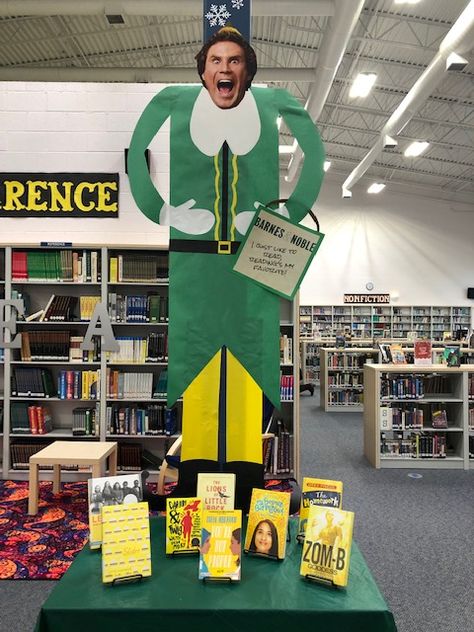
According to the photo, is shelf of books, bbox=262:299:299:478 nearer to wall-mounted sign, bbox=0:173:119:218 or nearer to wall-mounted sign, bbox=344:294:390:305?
wall-mounted sign, bbox=0:173:119:218

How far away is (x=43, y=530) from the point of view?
370 centimetres

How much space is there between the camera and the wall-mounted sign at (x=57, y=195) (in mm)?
4992

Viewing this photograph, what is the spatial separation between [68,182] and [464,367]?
15.0 ft

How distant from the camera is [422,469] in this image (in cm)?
546

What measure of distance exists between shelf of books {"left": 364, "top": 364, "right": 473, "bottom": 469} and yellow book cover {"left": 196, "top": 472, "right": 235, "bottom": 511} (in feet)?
14.5

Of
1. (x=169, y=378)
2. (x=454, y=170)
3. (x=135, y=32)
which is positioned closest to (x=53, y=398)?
(x=169, y=378)

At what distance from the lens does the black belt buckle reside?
1.54 meters

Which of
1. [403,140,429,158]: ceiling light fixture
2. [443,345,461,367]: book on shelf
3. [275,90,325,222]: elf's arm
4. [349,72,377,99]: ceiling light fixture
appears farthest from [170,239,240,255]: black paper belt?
[403,140,429,158]: ceiling light fixture

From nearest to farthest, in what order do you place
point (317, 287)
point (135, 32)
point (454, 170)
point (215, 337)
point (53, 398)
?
1. point (215, 337)
2. point (53, 398)
3. point (135, 32)
4. point (454, 170)
5. point (317, 287)

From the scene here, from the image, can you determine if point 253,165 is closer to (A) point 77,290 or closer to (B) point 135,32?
(A) point 77,290

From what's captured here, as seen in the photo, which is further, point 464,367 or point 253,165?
point 464,367

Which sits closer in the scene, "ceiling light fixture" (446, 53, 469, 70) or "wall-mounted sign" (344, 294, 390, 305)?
"ceiling light fixture" (446, 53, 469, 70)

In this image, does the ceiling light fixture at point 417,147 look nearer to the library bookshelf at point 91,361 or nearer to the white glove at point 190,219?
the library bookshelf at point 91,361

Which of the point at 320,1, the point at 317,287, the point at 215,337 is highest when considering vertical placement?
the point at 320,1
